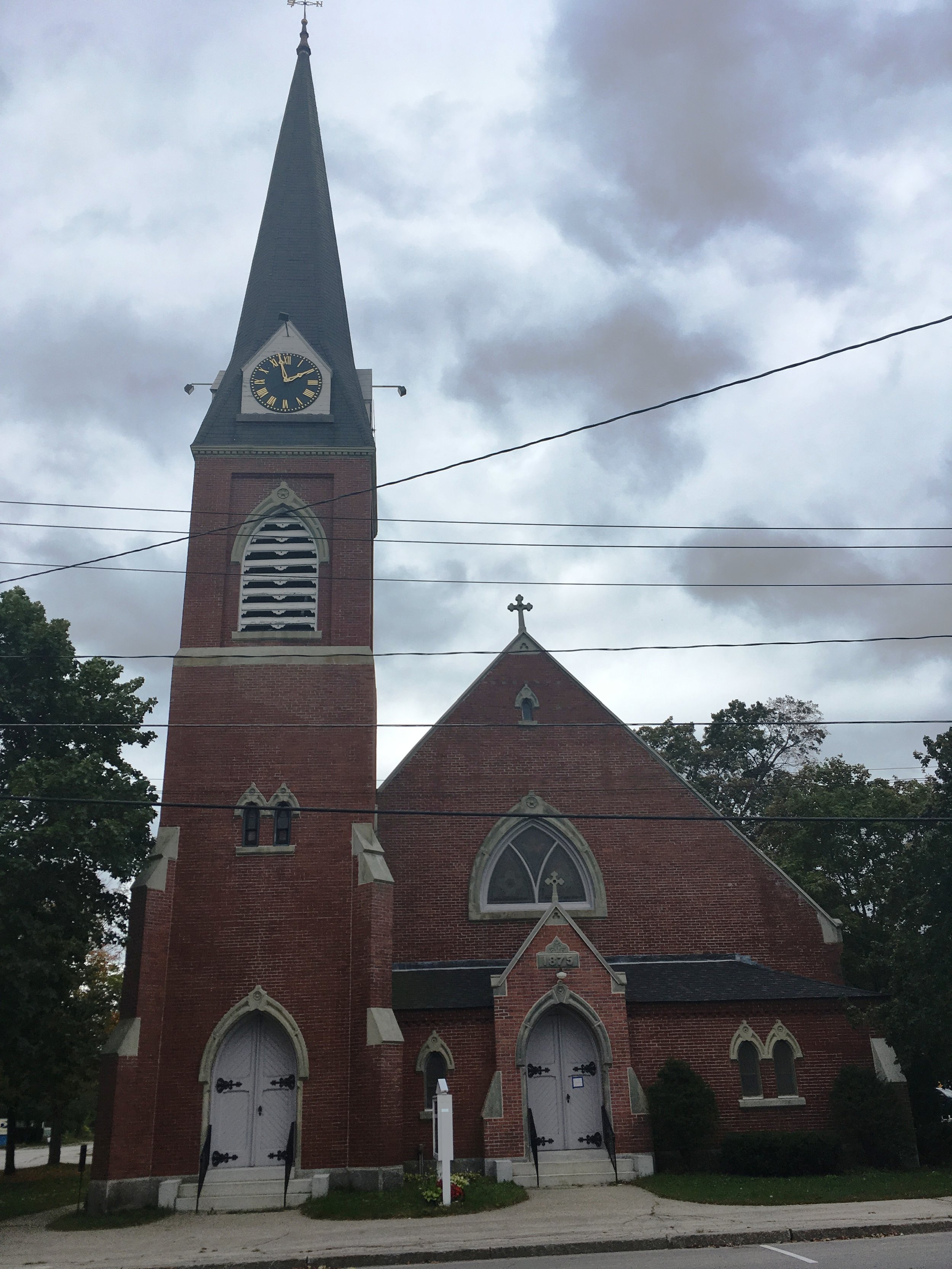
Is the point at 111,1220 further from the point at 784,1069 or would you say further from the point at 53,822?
the point at 784,1069

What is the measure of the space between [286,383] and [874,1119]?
19.4 metres

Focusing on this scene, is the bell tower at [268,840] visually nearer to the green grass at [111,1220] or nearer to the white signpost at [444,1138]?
the green grass at [111,1220]

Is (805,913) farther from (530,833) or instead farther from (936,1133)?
(530,833)

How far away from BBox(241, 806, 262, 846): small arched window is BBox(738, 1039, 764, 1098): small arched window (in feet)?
32.5

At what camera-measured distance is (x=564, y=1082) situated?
60.8ft

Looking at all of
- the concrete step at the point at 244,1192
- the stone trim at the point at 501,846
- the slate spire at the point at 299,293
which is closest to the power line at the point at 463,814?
the stone trim at the point at 501,846

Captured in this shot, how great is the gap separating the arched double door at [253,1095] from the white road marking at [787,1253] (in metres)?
8.70

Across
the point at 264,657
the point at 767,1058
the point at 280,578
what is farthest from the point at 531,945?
the point at 280,578

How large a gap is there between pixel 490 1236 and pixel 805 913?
11.4 m

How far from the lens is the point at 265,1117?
687 inches

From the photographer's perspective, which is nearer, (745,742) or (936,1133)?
(936,1133)

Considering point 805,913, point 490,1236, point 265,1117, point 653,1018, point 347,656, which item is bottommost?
point 490,1236

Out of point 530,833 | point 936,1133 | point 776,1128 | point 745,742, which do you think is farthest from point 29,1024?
point 745,742

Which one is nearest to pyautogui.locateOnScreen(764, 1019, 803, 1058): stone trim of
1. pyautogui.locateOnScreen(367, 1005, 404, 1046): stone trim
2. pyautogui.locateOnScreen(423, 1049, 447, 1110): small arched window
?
pyautogui.locateOnScreen(423, 1049, 447, 1110): small arched window
